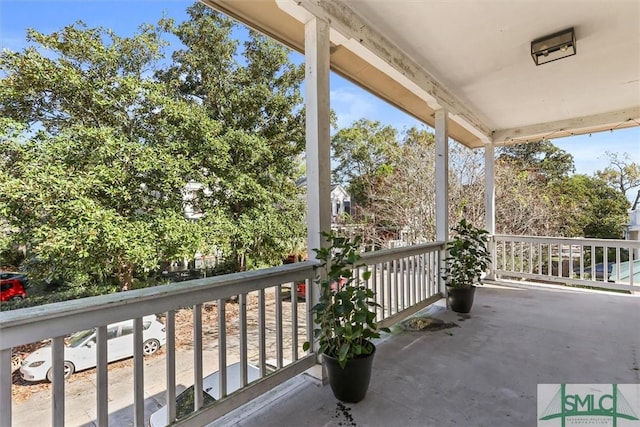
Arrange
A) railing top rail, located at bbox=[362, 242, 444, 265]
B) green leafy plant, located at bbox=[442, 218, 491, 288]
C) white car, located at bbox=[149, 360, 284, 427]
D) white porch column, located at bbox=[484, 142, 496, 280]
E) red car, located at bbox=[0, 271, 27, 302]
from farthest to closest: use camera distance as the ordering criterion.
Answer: red car, located at bbox=[0, 271, 27, 302], white porch column, located at bbox=[484, 142, 496, 280], green leafy plant, located at bbox=[442, 218, 491, 288], railing top rail, located at bbox=[362, 242, 444, 265], white car, located at bbox=[149, 360, 284, 427]

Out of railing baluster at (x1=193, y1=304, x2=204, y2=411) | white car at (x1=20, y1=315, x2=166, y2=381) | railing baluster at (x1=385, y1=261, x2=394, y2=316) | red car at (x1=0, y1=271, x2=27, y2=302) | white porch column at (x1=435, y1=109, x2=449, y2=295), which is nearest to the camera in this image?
railing baluster at (x1=193, y1=304, x2=204, y2=411)

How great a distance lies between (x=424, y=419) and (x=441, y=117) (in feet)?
9.60

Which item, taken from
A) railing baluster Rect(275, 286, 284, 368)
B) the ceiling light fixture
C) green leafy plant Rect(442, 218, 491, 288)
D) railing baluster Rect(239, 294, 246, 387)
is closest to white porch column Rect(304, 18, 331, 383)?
railing baluster Rect(275, 286, 284, 368)

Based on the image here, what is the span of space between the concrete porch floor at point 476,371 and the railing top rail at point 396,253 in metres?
0.70

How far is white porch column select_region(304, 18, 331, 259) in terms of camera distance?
1.99m

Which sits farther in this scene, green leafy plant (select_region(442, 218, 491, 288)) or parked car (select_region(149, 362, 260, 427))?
green leafy plant (select_region(442, 218, 491, 288))

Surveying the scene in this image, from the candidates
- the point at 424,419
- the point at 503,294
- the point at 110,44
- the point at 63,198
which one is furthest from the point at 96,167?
the point at 503,294

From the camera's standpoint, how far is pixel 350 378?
69.3 inches

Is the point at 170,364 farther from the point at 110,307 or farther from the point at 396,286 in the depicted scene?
the point at 396,286

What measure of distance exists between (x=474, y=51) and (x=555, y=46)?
0.55 meters

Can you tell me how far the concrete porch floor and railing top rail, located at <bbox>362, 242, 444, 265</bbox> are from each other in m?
0.70

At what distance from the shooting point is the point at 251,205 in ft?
25.9

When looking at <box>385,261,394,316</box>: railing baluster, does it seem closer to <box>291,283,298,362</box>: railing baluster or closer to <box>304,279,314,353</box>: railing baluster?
<box>304,279,314,353</box>: railing baluster

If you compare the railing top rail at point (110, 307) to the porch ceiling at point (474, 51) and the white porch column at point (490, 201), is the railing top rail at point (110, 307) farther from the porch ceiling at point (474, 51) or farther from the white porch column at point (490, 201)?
the white porch column at point (490, 201)
